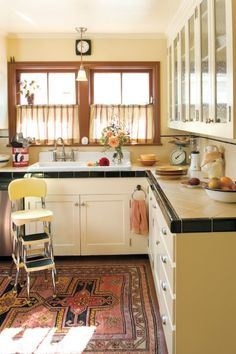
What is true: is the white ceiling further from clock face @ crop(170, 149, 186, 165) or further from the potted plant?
clock face @ crop(170, 149, 186, 165)

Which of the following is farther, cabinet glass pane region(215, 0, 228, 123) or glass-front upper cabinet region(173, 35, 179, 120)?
glass-front upper cabinet region(173, 35, 179, 120)

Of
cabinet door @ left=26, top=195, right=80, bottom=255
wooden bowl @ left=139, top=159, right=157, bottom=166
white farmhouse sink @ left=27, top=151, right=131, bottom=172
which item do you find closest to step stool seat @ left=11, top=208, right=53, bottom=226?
cabinet door @ left=26, top=195, right=80, bottom=255

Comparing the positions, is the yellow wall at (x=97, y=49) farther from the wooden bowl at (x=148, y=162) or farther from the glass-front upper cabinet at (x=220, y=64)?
the glass-front upper cabinet at (x=220, y=64)

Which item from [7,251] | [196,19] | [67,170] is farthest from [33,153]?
[196,19]

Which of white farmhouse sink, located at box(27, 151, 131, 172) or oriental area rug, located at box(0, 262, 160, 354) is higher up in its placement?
white farmhouse sink, located at box(27, 151, 131, 172)

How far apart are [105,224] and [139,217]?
0.36m

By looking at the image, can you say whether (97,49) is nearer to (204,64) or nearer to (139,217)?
(139,217)

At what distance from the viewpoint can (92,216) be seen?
4.00 metres

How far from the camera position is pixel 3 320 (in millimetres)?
2830

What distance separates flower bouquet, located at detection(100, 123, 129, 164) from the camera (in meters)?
4.22

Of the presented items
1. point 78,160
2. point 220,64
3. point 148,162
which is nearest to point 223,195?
point 220,64

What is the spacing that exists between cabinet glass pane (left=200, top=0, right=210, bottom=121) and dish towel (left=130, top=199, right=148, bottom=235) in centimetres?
136

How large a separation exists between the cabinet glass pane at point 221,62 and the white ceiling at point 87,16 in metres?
1.15

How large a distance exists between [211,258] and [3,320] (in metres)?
1.61
